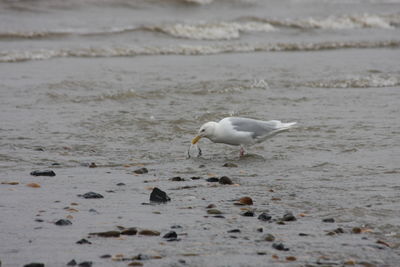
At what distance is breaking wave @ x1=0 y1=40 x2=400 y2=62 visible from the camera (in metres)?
13.9

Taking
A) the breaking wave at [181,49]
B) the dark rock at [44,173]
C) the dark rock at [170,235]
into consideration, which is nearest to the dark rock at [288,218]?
the dark rock at [170,235]

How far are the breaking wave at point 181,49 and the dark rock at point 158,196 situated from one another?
8.58 meters

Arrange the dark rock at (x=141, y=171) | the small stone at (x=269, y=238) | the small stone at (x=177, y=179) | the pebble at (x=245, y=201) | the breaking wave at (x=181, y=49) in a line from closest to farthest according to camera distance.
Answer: the small stone at (x=269, y=238) → the pebble at (x=245, y=201) → the small stone at (x=177, y=179) → the dark rock at (x=141, y=171) → the breaking wave at (x=181, y=49)

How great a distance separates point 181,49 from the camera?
15.7 metres

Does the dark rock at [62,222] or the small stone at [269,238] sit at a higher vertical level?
the dark rock at [62,222]

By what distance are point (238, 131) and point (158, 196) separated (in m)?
2.19

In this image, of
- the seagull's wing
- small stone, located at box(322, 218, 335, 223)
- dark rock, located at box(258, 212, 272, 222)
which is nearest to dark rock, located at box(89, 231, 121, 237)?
dark rock, located at box(258, 212, 272, 222)

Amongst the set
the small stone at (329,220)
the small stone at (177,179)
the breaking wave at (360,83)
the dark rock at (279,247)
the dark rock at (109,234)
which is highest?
the breaking wave at (360,83)

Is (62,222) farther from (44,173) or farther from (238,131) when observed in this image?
(238,131)

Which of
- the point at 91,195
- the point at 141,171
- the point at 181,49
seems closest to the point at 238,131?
the point at 141,171

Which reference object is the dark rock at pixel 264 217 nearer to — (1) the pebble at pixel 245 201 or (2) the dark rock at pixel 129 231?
(1) the pebble at pixel 245 201

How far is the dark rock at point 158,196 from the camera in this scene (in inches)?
217

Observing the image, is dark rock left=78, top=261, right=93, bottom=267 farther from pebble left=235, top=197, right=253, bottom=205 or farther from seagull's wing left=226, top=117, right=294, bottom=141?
seagull's wing left=226, top=117, right=294, bottom=141

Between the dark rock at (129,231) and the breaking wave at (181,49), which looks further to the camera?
the breaking wave at (181,49)
